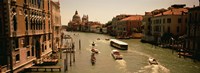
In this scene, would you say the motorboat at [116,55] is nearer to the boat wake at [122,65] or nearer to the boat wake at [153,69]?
the boat wake at [122,65]

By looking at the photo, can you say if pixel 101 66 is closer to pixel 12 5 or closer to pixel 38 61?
pixel 38 61

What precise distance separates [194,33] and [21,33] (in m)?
31.3

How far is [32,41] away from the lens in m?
30.2

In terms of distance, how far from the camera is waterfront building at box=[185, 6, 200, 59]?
38384 mm

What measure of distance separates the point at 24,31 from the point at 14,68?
16.7 ft

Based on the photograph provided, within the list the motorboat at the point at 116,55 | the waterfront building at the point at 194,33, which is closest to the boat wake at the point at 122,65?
the motorboat at the point at 116,55

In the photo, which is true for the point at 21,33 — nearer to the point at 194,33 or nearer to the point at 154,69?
the point at 154,69

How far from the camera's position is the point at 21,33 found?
1041 inches

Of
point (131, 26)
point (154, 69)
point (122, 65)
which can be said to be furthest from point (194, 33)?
point (131, 26)

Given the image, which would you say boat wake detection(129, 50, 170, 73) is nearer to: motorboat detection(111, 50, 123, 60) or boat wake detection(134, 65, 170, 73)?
boat wake detection(134, 65, 170, 73)

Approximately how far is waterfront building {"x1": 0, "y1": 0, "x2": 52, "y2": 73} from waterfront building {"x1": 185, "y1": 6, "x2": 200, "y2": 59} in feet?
86.5

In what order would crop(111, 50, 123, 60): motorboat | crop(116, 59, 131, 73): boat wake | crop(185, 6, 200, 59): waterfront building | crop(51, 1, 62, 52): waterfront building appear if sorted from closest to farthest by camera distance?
crop(116, 59, 131, 73): boat wake, crop(185, 6, 200, 59): waterfront building, crop(111, 50, 123, 60): motorboat, crop(51, 1, 62, 52): waterfront building

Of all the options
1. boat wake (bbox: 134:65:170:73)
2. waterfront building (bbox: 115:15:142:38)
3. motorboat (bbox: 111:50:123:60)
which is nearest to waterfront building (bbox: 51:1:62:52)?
motorboat (bbox: 111:50:123:60)

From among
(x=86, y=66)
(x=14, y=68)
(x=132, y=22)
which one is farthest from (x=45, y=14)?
(x=132, y=22)
